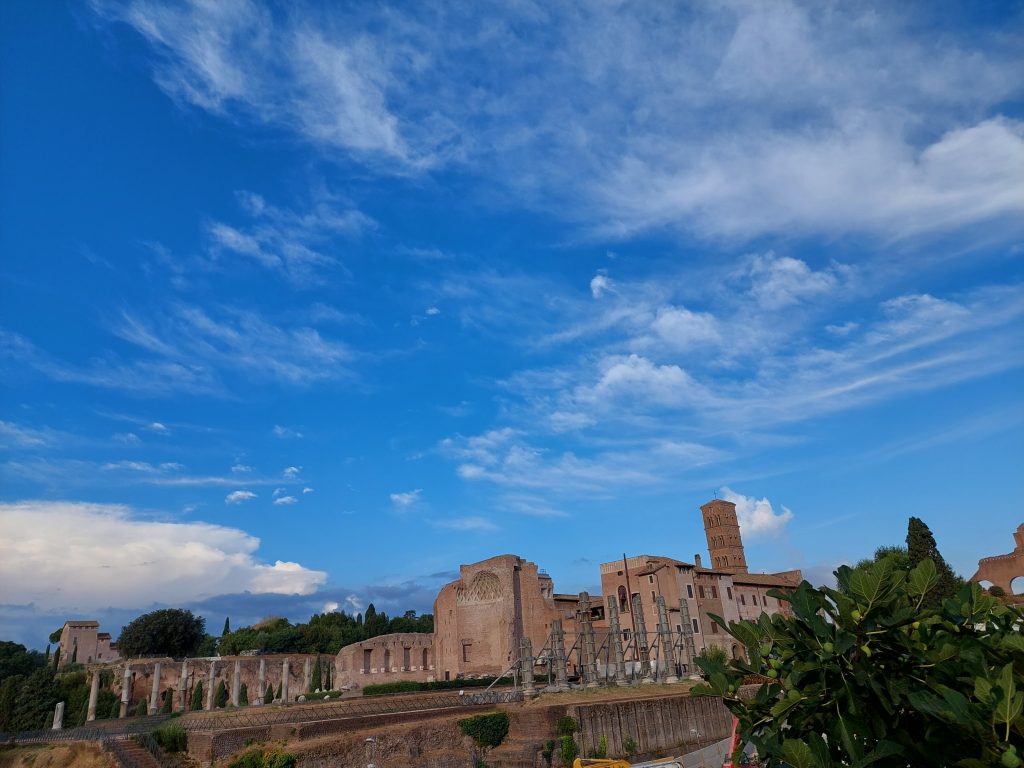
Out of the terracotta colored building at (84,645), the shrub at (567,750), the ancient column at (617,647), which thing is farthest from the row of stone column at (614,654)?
the terracotta colored building at (84,645)

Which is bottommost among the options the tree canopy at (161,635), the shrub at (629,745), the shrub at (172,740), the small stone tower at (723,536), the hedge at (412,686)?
the shrub at (629,745)

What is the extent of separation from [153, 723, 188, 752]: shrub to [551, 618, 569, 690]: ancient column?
55.4 ft

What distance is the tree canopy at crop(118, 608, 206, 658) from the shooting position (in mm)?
62562

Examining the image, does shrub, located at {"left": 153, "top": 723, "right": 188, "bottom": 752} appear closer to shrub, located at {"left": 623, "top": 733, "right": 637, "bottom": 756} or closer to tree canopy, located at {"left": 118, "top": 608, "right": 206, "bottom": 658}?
shrub, located at {"left": 623, "top": 733, "right": 637, "bottom": 756}

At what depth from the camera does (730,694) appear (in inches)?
162

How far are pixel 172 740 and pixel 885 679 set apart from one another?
87.9ft

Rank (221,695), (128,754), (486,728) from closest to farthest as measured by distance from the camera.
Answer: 1. (128,754)
2. (486,728)
3. (221,695)

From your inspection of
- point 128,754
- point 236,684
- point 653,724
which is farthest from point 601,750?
point 236,684

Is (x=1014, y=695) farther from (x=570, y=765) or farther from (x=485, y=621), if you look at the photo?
(x=485, y=621)

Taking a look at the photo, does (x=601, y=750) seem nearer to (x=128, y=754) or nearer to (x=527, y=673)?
(x=527, y=673)

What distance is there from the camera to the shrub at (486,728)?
25.9 metres

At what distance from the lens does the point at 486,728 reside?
26234 millimetres

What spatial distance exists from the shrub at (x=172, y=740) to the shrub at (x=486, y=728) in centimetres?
999

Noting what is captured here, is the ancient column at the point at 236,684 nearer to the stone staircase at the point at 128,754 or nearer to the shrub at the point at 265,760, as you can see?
the stone staircase at the point at 128,754
